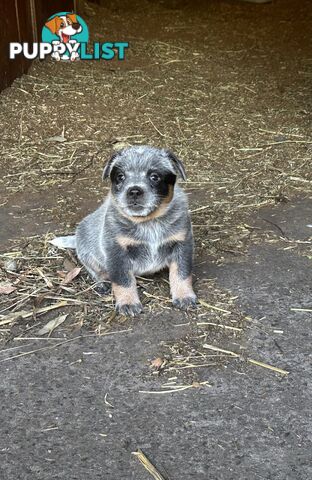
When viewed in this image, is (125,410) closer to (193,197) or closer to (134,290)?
(134,290)

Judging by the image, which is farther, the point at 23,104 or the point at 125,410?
the point at 23,104

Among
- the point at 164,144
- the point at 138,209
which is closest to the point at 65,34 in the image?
the point at 164,144

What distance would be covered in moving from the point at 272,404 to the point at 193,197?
2.92 m

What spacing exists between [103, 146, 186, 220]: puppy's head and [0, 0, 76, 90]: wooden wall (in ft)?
15.0

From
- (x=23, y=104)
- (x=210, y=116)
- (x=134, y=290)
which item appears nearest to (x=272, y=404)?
(x=134, y=290)

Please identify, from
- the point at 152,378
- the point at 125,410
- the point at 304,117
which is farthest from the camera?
the point at 304,117

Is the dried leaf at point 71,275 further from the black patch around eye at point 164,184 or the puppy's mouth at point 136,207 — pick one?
the black patch around eye at point 164,184

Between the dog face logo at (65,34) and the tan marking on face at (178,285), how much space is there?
18.9ft

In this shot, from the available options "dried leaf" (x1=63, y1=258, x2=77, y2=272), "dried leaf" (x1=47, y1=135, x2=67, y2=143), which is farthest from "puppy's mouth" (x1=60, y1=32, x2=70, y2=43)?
"dried leaf" (x1=63, y1=258, x2=77, y2=272)

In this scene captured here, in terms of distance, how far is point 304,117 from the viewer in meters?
8.22

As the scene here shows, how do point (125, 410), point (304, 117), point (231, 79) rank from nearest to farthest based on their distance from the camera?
point (125, 410)
point (304, 117)
point (231, 79)

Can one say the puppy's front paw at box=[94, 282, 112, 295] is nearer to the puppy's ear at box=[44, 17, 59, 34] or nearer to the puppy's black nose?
the puppy's black nose

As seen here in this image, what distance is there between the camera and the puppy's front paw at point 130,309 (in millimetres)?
4613

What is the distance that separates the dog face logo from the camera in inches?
383
